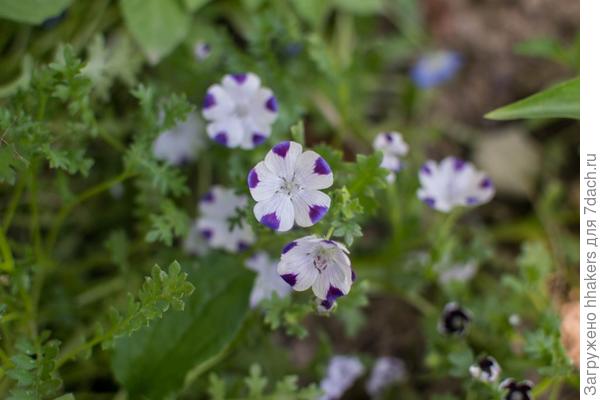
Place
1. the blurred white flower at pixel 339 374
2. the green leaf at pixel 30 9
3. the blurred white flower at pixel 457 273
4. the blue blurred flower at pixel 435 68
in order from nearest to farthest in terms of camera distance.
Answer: the green leaf at pixel 30 9 < the blurred white flower at pixel 339 374 < the blurred white flower at pixel 457 273 < the blue blurred flower at pixel 435 68

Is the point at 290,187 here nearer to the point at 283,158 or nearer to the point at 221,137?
the point at 283,158

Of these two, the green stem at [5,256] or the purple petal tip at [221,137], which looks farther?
the purple petal tip at [221,137]

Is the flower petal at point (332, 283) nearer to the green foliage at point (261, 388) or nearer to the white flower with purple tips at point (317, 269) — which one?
the white flower with purple tips at point (317, 269)

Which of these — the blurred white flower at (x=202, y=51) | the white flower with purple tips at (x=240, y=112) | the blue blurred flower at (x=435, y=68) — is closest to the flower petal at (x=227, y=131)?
the white flower with purple tips at (x=240, y=112)

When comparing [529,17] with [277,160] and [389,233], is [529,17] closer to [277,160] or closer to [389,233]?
[389,233]

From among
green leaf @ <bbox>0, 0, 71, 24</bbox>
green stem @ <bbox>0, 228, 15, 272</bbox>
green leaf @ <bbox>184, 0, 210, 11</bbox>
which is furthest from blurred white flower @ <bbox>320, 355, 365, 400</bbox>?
green leaf @ <bbox>0, 0, 71, 24</bbox>

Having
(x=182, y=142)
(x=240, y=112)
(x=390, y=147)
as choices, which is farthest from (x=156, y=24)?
(x=390, y=147)
